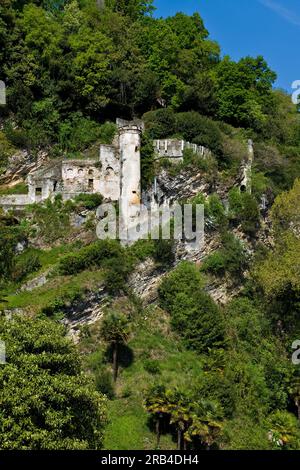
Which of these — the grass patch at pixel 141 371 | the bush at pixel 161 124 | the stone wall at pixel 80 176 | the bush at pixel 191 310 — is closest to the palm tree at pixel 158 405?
the grass patch at pixel 141 371

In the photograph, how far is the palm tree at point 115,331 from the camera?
103 ft

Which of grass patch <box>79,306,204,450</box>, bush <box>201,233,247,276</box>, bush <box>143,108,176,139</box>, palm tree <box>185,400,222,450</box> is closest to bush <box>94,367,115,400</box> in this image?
grass patch <box>79,306,204,450</box>

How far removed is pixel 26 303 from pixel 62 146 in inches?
625

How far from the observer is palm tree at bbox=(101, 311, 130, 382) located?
31.5 metres

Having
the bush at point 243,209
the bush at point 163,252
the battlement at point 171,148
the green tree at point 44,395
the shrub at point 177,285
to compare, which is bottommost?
the green tree at point 44,395

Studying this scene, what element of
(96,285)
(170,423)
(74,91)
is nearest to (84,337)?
(96,285)

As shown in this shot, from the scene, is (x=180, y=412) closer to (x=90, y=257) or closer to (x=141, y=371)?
(x=141, y=371)

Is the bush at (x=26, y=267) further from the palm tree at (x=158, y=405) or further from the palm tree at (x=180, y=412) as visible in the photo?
the palm tree at (x=180, y=412)

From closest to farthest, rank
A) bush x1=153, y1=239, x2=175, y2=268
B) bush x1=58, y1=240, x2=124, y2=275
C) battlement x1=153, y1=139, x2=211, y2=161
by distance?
bush x1=58, y1=240, x2=124, y2=275 → bush x1=153, y1=239, x2=175, y2=268 → battlement x1=153, y1=139, x2=211, y2=161

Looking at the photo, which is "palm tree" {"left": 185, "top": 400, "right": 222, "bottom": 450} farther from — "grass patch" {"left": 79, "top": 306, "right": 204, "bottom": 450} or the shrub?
the shrub

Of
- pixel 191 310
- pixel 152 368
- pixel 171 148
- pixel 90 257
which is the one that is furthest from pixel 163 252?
pixel 171 148

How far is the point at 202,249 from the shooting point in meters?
39.0

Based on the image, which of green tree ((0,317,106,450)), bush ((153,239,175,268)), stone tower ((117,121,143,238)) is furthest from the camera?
stone tower ((117,121,143,238))

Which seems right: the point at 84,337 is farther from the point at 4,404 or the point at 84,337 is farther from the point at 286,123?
the point at 286,123
